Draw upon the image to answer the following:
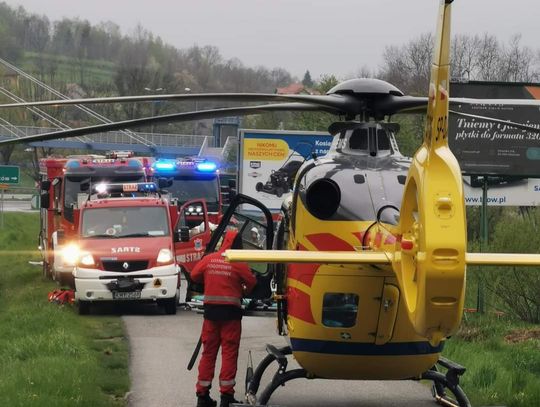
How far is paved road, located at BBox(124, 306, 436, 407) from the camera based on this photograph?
11.4m

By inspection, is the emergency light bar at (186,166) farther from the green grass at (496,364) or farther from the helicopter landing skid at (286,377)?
the helicopter landing skid at (286,377)

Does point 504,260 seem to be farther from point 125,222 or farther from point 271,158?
point 271,158

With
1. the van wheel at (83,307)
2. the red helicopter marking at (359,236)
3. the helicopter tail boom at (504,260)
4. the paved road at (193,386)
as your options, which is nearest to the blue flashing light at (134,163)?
the van wheel at (83,307)

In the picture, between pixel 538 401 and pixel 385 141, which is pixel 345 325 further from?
pixel 538 401

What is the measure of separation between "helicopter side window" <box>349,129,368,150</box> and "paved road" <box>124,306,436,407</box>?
3.13 m

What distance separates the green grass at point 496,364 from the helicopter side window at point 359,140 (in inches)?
132

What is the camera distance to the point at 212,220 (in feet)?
94.5

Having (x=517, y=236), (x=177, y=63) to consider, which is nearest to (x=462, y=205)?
(x=517, y=236)

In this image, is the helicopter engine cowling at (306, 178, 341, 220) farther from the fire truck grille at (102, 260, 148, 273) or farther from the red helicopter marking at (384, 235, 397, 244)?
the fire truck grille at (102, 260, 148, 273)

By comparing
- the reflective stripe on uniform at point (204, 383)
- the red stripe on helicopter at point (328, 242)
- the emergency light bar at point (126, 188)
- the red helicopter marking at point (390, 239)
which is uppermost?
the red helicopter marking at point (390, 239)

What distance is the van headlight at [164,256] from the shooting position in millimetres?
19109

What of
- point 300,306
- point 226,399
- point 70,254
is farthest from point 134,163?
point 300,306

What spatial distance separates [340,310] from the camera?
8883 millimetres

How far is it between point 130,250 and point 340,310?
34.9ft
